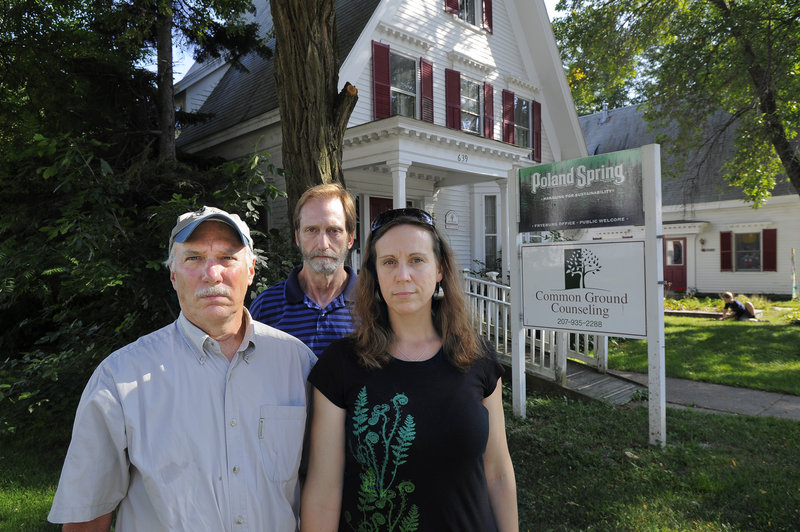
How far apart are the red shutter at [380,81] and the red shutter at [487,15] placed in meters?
3.82

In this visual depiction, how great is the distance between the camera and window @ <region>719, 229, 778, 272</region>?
745 inches

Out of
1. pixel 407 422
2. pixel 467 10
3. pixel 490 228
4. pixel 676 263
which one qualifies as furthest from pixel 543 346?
pixel 676 263

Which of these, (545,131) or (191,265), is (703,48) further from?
(191,265)

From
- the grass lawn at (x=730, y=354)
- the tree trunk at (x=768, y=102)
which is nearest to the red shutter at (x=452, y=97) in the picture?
the grass lawn at (x=730, y=354)

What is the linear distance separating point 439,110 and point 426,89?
1.94 feet

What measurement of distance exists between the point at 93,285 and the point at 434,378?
3.53 m

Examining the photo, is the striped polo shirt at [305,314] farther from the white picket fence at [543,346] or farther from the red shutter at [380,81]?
the red shutter at [380,81]

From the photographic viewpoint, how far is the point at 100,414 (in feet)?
4.65

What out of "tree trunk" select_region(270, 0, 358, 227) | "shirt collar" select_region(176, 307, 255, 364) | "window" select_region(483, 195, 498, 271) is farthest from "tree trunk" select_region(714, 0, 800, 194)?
"shirt collar" select_region(176, 307, 255, 364)

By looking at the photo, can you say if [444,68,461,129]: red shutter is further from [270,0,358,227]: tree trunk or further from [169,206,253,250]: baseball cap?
[169,206,253,250]: baseball cap

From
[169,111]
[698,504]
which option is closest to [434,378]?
[698,504]

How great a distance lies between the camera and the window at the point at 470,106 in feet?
42.0

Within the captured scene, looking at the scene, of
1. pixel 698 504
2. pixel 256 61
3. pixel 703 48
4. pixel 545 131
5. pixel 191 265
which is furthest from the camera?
pixel 545 131

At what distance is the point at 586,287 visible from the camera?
571 centimetres
